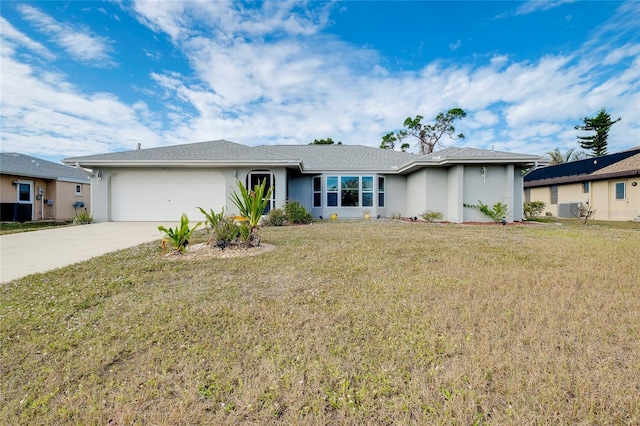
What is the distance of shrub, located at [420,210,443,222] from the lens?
13.4 m

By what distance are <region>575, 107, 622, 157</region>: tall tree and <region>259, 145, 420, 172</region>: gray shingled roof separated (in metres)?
26.4

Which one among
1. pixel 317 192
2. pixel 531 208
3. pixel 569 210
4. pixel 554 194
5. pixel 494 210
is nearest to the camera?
pixel 494 210

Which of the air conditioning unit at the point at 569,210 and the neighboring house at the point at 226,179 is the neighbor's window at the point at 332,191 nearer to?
the neighboring house at the point at 226,179

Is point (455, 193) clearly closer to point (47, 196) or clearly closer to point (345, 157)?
point (345, 157)

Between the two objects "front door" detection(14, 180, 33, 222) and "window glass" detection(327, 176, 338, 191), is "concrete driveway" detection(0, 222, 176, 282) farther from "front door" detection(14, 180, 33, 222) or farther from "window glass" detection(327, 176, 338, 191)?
"front door" detection(14, 180, 33, 222)

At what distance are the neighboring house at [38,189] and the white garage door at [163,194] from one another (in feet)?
23.9

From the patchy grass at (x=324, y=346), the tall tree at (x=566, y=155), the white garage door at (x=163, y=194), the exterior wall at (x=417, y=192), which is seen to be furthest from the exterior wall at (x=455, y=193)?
the tall tree at (x=566, y=155)

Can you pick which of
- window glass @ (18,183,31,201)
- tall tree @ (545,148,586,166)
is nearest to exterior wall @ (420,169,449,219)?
window glass @ (18,183,31,201)

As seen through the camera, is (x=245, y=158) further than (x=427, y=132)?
No

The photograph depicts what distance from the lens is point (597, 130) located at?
30766mm

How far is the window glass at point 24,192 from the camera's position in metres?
16.3

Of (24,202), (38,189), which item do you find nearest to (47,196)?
(38,189)

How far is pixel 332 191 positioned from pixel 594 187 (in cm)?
1618

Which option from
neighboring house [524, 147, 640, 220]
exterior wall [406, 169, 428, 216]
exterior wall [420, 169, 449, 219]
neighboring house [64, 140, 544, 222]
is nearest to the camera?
neighboring house [64, 140, 544, 222]
